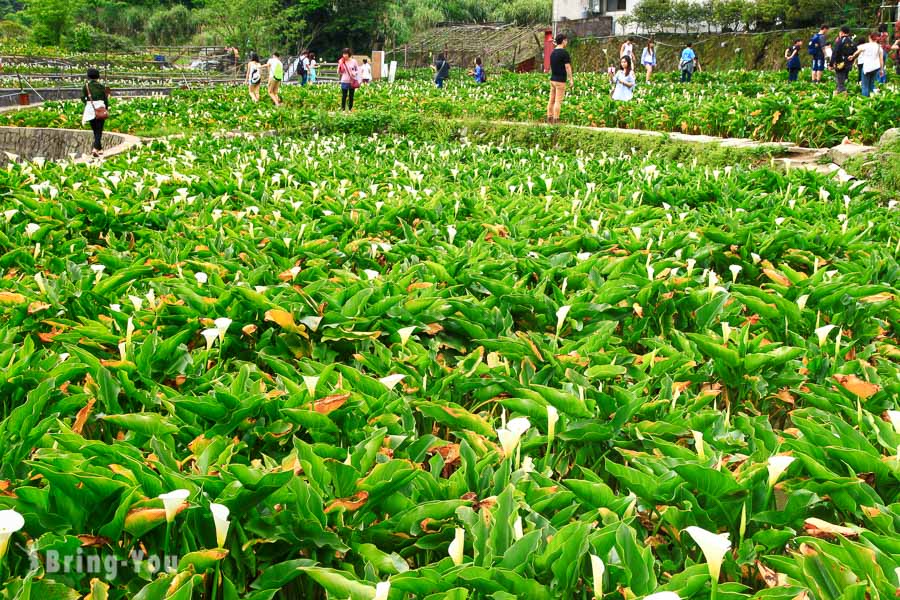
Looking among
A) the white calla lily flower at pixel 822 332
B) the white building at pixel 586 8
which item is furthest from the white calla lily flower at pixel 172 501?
the white building at pixel 586 8

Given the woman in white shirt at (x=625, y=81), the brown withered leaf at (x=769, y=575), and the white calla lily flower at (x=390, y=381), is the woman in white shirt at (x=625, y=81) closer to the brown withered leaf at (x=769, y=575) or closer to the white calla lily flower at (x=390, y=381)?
the white calla lily flower at (x=390, y=381)

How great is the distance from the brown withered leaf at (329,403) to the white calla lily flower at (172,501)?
1.81 feet

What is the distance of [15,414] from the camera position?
1.99 m

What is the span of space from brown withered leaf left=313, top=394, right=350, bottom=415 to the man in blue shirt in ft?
58.9

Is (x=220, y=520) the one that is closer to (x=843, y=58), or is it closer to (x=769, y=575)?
(x=769, y=575)

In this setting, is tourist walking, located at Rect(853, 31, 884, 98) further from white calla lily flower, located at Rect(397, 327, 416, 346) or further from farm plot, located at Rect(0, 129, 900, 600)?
white calla lily flower, located at Rect(397, 327, 416, 346)

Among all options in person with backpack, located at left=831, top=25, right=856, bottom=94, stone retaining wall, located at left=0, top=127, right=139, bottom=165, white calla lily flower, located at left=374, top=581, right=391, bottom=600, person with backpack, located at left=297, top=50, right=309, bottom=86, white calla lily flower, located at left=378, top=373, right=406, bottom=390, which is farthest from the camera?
person with backpack, located at left=297, top=50, right=309, bottom=86

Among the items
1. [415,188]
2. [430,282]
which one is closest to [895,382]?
[430,282]

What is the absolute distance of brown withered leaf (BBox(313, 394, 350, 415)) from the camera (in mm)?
2113

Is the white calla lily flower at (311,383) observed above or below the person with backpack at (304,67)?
below

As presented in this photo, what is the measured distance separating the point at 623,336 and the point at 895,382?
1032 millimetres

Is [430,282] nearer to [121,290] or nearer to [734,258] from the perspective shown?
[121,290]

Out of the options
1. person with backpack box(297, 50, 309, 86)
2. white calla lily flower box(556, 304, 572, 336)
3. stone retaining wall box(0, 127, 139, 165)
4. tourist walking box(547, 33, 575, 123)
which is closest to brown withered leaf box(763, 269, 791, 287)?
white calla lily flower box(556, 304, 572, 336)

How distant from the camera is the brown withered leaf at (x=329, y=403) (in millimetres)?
2113
